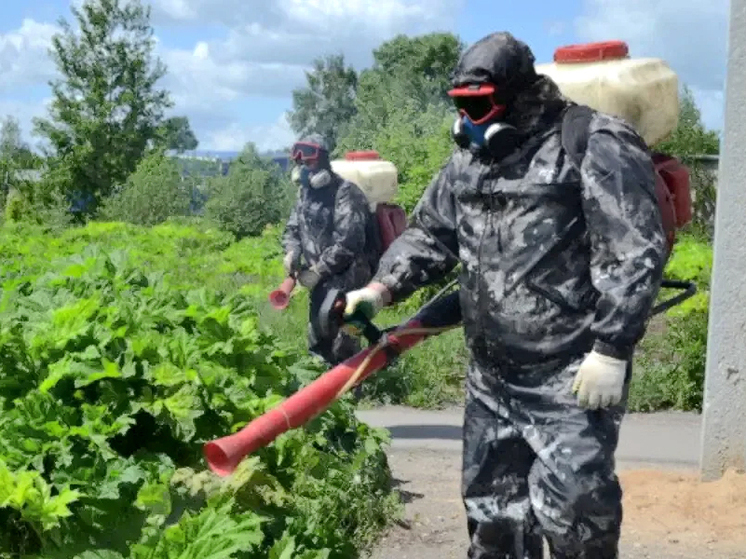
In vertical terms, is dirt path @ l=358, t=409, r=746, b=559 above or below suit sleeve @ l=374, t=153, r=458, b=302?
below

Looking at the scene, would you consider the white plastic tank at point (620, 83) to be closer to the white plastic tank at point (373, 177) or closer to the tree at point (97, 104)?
the white plastic tank at point (373, 177)

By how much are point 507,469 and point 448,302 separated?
572 mm

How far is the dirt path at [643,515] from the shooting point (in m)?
5.63

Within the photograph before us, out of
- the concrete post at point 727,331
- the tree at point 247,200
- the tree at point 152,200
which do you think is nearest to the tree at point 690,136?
the tree at point 247,200

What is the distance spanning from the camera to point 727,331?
654cm

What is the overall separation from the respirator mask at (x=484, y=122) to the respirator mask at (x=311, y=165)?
4634mm

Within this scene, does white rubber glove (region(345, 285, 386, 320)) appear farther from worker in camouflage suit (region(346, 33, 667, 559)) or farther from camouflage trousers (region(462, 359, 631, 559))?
camouflage trousers (region(462, 359, 631, 559))

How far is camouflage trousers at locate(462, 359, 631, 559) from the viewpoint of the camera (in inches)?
150

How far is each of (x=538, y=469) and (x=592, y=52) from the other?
171cm

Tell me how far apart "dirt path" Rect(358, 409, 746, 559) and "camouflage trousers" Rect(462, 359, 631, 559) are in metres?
1.41

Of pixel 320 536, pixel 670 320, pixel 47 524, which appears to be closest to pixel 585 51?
pixel 320 536

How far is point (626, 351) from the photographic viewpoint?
3.67 meters

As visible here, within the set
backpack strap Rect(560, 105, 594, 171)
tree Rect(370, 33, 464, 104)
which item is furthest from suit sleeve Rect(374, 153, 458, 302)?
tree Rect(370, 33, 464, 104)

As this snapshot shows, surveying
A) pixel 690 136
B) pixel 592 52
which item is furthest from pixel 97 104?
pixel 592 52
